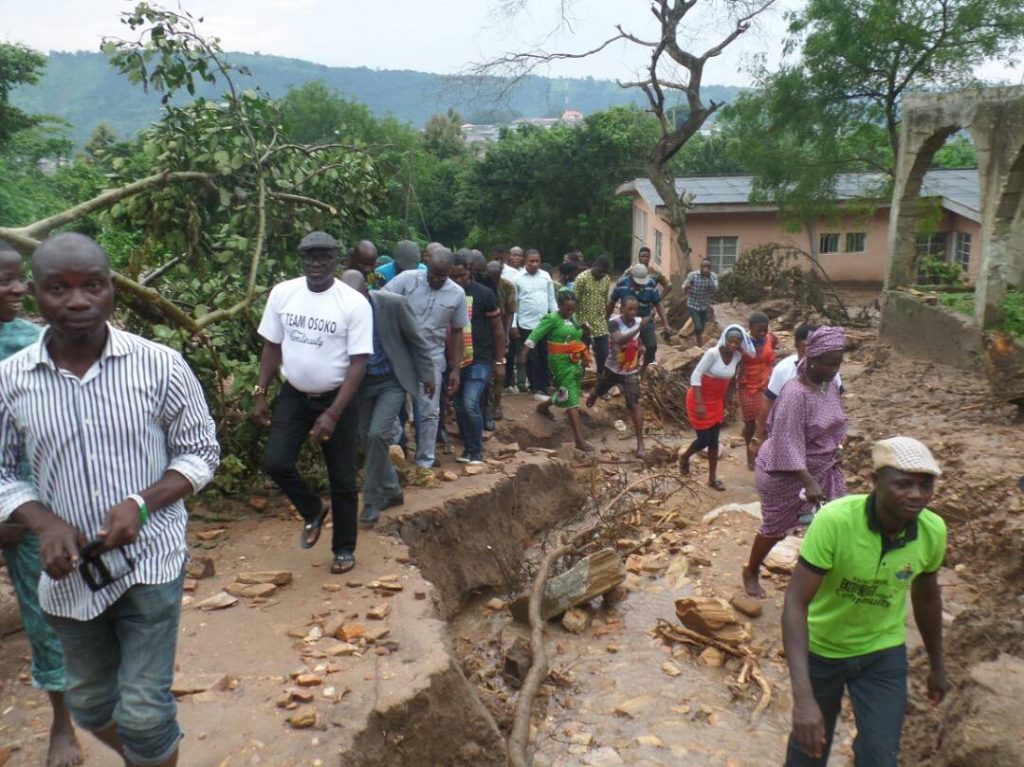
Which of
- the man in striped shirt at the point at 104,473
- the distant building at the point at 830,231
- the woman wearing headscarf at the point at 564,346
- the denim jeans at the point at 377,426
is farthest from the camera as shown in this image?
the distant building at the point at 830,231

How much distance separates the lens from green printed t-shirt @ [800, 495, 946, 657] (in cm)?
319

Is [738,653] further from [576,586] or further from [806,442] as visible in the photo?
[806,442]

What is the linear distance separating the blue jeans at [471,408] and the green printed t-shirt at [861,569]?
15.6 feet

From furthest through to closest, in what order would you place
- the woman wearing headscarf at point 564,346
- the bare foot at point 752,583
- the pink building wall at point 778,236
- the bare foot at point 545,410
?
the pink building wall at point 778,236 < the bare foot at point 545,410 < the woman wearing headscarf at point 564,346 < the bare foot at point 752,583

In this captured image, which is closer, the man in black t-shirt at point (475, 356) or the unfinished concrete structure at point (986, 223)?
the man in black t-shirt at point (475, 356)

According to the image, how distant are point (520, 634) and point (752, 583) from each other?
5.22ft

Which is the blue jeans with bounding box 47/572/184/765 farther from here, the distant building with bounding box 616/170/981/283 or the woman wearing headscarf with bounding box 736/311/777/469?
the distant building with bounding box 616/170/981/283

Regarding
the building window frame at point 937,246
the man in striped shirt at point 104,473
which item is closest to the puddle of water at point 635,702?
the man in striped shirt at point 104,473

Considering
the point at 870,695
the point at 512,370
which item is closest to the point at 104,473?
the point at 870,695

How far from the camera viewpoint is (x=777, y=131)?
20703mm

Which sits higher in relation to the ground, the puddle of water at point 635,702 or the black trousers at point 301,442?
the black trousers at point 301,442

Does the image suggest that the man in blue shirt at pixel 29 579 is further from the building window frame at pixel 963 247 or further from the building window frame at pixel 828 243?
the building window frame at pixel 828 243

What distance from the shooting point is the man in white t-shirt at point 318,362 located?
189 inches

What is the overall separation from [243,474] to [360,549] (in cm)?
127
